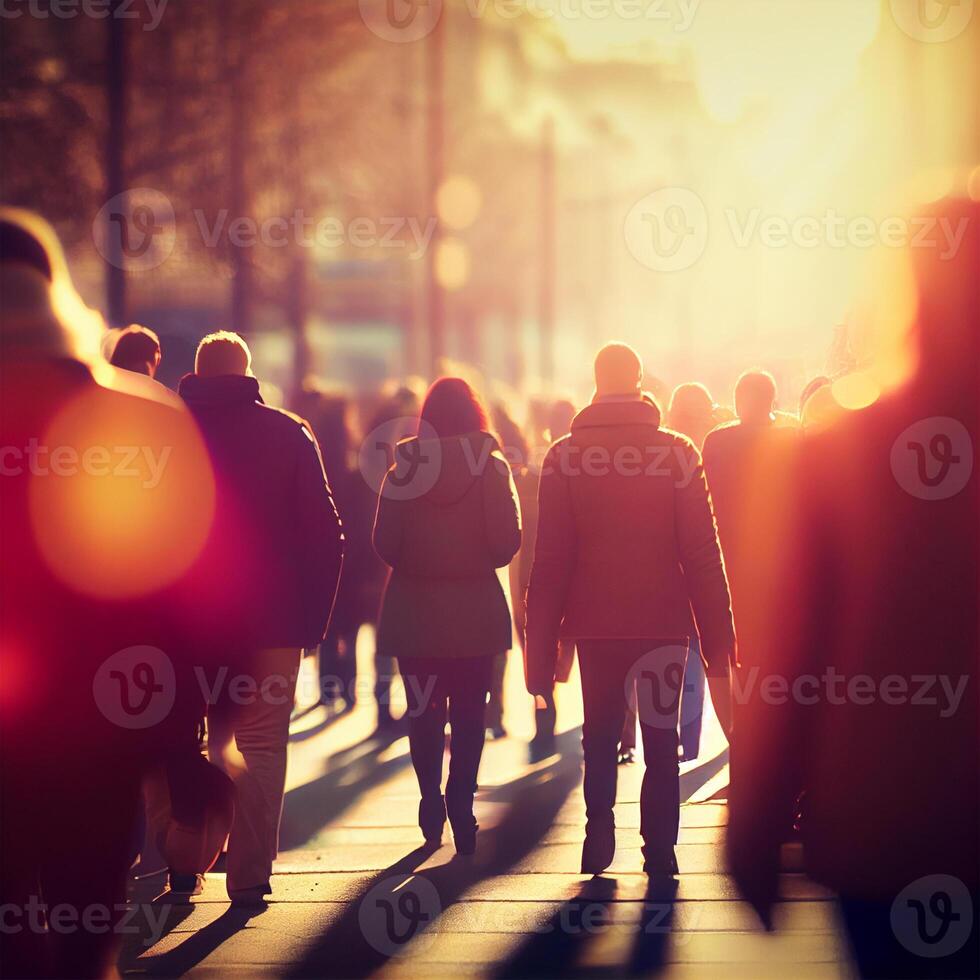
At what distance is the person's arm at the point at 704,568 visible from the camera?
7574mm

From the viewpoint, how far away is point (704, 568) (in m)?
7.58

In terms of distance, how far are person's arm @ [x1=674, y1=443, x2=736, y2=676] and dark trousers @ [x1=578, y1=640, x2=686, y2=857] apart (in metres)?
0.15

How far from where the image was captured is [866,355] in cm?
402

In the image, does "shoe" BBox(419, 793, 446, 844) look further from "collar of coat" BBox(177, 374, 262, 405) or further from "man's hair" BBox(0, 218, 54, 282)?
"man's hair" BBox(0, 218, 54, 282)

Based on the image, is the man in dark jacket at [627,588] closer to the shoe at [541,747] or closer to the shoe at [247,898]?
the shoe at [247,898]

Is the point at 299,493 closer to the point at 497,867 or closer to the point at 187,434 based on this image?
the point at 497,867

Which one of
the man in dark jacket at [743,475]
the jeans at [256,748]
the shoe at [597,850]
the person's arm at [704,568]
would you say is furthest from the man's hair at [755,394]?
the jeans at [256,748]

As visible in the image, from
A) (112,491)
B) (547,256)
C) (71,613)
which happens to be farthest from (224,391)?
(547,256)

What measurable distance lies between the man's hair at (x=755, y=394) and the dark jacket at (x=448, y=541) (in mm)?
1460

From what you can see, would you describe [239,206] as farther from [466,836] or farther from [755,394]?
[466,836]

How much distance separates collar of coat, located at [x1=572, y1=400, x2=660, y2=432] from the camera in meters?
7.71

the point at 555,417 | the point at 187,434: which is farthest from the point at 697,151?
the point at 187,434

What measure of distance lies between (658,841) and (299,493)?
1886 mm

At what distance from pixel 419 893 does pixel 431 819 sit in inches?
46.2
